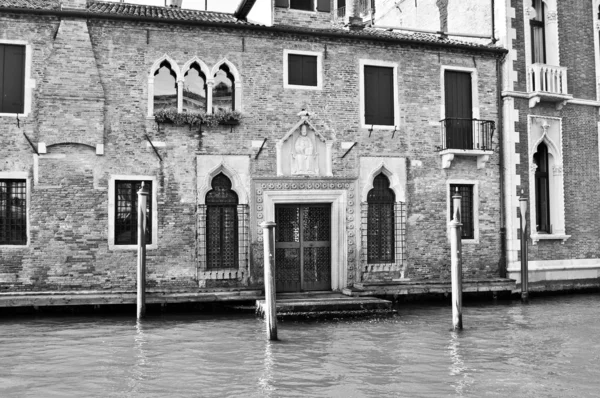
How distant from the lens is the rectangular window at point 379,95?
15.0 m

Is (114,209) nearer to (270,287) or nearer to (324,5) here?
(270,287)

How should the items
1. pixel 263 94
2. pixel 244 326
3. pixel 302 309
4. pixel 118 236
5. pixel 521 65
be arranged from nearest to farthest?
pixel 244 326, pixel 302 309, pixel 118 236, pixel 263 94, pixel 521 65

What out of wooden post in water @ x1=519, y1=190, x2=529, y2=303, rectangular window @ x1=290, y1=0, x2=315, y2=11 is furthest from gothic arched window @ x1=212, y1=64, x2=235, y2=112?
wooden post in water @ x1=519, y1=190, x2=529, y2=303

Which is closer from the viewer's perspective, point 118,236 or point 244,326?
point 244,326

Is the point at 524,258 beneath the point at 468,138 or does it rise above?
beneath

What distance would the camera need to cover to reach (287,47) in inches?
564

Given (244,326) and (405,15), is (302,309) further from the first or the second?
(405,15)

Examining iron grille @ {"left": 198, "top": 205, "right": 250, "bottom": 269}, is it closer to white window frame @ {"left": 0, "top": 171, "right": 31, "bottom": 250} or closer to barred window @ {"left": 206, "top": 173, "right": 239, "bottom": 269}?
barred window @ {"left": 206, "top": 173, "right": 239, "bottom": 269}

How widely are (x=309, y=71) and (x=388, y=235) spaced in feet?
13.9

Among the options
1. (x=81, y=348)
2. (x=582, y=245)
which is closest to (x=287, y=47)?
(x=81, y=348)

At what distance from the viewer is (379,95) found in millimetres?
15086

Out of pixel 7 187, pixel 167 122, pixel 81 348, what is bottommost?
pixel 81 348

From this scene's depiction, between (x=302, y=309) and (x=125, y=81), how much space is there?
599cm

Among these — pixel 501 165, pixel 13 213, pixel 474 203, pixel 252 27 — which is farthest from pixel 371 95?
pixel 13 213
